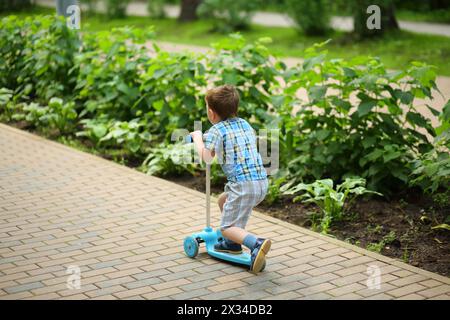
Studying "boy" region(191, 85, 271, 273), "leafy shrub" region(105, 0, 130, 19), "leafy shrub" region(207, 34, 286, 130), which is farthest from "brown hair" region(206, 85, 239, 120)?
"leafy shrub" region(105, 0, 130, 19)

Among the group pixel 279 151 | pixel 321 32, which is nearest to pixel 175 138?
A: pixel 279 151

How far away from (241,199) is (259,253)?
1.34ft

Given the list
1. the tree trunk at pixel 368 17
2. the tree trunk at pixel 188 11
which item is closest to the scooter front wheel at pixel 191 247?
the tree trunk at pixel 368 17

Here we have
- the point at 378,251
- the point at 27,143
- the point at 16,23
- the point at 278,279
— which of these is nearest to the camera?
the point at 278,279

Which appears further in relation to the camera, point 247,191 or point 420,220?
point 420,220

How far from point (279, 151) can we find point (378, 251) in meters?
2.15

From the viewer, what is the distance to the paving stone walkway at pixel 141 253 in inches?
205

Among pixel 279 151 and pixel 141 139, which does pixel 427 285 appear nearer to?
pixel 279 151

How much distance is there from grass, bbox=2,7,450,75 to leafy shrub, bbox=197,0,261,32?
33 cm

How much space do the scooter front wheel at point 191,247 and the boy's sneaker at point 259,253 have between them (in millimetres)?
543

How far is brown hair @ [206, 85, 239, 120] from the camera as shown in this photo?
5.46 meters

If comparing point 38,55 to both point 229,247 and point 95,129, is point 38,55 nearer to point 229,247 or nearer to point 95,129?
point 95,129

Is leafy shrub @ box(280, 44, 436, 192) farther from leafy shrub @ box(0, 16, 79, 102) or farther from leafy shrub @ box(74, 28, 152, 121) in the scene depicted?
leafy shrub @ box(0, 16, 79, 102)

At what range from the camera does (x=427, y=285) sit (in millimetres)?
5289
